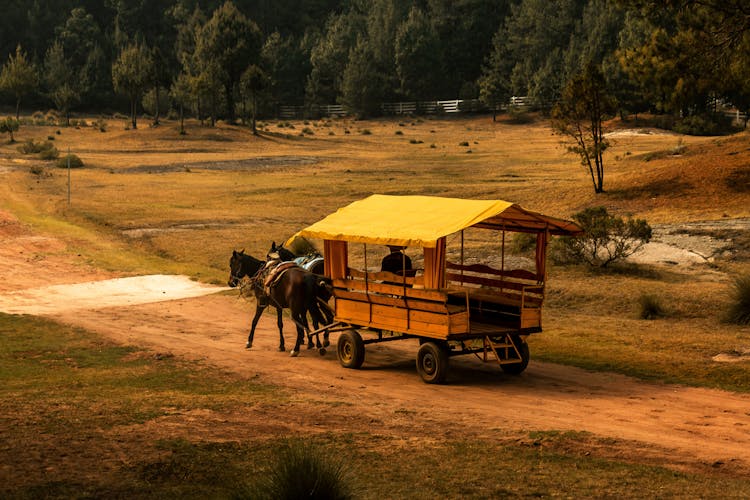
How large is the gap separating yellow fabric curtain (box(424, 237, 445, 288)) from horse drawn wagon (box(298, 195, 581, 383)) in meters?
0.02

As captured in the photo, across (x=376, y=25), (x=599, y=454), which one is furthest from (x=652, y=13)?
(x=376, y=25)

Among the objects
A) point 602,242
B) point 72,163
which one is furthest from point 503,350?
point 72,163

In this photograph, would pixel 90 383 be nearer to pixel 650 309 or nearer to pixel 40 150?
pixel 650 309

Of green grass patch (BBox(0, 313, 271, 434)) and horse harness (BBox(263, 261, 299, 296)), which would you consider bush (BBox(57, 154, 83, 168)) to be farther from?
horse harness (BBox(263, 261, 299, 296))

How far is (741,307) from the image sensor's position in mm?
21922

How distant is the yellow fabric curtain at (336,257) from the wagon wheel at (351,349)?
111 centimetres

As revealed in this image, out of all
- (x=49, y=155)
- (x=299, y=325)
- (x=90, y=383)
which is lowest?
(x=90, y=383)

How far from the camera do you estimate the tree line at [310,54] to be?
89.1 metres

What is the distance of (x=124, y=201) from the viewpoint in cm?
4588

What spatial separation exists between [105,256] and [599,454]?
23.7 m

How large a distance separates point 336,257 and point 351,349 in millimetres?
1740

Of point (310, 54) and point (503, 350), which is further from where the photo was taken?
point (310, 54)

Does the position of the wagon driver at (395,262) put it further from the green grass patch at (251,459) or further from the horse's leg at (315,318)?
the green grass patch at (251,459)

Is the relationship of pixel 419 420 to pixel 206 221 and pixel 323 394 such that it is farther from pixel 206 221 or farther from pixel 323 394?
pixel 206 221
